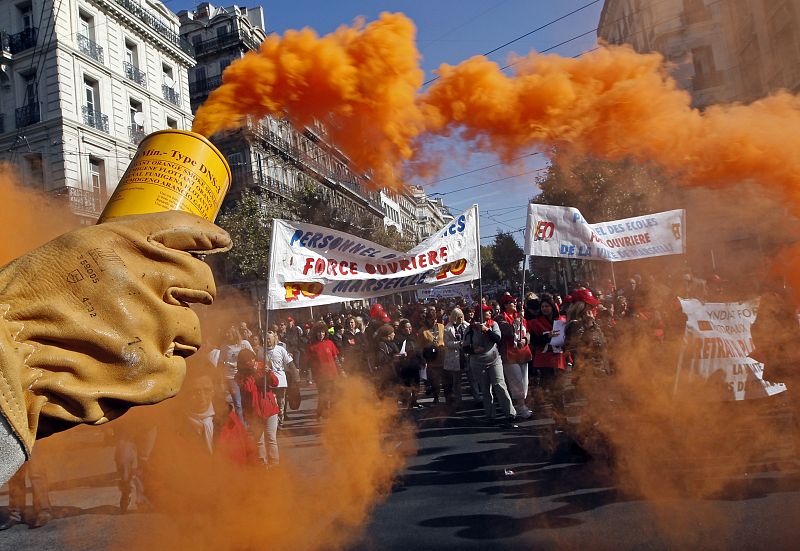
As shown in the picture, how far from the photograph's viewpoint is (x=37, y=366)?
3.74 feet

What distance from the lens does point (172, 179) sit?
2168 millimetres

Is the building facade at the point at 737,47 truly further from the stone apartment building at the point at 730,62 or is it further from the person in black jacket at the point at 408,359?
the person in black jacket at the point at 408,359

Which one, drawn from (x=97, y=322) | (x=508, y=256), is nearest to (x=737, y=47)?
(x=97, y=322)

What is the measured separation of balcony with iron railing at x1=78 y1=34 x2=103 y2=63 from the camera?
22094mm

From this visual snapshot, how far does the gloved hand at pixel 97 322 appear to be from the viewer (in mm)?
1119

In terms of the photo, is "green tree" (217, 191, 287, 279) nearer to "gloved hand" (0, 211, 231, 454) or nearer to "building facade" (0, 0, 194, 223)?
"building facade" (0, 0, 194, 223)

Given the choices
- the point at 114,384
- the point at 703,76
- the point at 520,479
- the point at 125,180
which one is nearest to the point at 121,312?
the point at 114,384

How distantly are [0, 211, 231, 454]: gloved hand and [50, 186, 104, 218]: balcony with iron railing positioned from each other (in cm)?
565

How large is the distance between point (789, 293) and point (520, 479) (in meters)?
3.17

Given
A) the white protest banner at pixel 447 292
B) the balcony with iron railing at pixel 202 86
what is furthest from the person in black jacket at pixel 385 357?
the balcony with iron railing at pixel 202 86

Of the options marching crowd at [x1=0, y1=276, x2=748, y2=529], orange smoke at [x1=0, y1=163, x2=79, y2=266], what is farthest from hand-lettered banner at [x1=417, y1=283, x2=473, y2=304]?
orange smoke at [x1=0, y1=163, x2=79, y2=266]

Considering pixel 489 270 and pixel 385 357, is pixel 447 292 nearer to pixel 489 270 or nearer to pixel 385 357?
pixel 385 357

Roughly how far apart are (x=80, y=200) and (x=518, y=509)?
694cm

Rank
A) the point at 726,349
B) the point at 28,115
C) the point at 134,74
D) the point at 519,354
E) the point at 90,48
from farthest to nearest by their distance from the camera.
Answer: the point at 134,74 < the point at 90,48 < the point at 28,115 < the point at 519,354 < the point at 726,349
